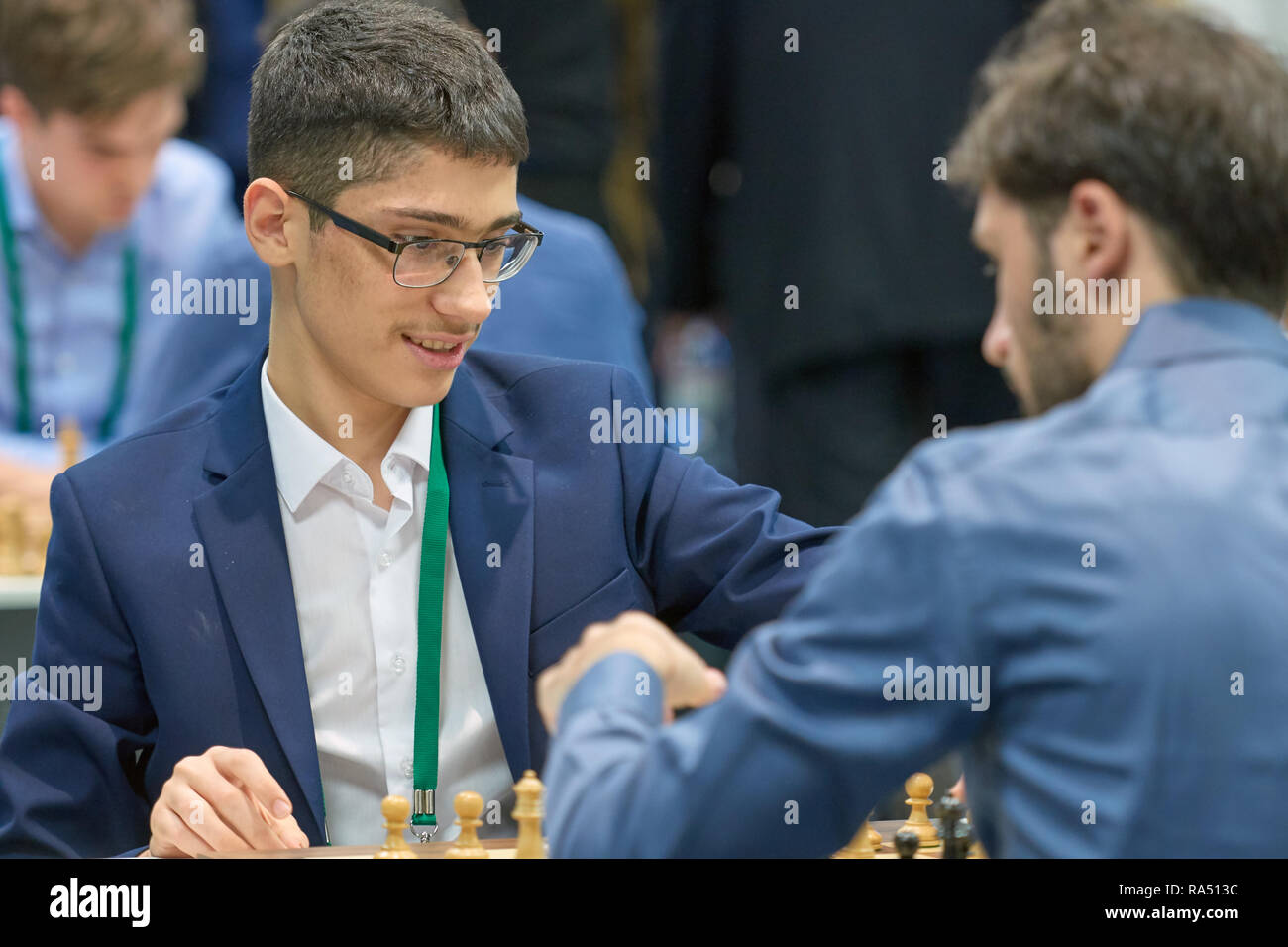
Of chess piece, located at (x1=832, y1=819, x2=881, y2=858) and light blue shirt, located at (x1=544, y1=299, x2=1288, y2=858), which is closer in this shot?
light blue shirt, located at (x1=544, y1=299, x2=1288, y2=858)

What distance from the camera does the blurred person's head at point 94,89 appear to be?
3441mm

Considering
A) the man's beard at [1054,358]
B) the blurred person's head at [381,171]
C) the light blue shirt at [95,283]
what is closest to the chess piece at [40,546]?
A: the light blue shirt at [95,283]

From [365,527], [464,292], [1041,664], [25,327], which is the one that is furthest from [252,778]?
[25,327]

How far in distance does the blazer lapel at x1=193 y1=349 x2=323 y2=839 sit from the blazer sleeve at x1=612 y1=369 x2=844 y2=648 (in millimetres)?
423

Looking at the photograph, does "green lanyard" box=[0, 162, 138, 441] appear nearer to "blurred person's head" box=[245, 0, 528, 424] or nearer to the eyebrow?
"blurred person's head" box=[245, 0, 528, 424]

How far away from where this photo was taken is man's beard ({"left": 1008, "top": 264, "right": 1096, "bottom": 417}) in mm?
1500

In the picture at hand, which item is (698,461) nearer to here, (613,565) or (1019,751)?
(613,565)

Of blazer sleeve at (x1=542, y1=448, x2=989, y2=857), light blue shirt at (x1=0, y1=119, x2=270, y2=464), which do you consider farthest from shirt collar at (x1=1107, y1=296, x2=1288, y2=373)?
light blue shirt at (x1=0, y1=119, x2=270, y2=464)

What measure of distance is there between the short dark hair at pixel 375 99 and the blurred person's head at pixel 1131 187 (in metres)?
0.62

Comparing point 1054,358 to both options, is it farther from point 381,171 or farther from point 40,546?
point 40,546

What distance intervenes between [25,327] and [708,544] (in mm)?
2343

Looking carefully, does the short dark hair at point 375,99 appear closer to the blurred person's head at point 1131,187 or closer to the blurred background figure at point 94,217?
the blurred person's head at point 1131,187

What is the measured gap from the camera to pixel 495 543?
1974 millimetres

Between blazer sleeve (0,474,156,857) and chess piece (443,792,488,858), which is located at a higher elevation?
blazer sleeve (0,474,156,857)
